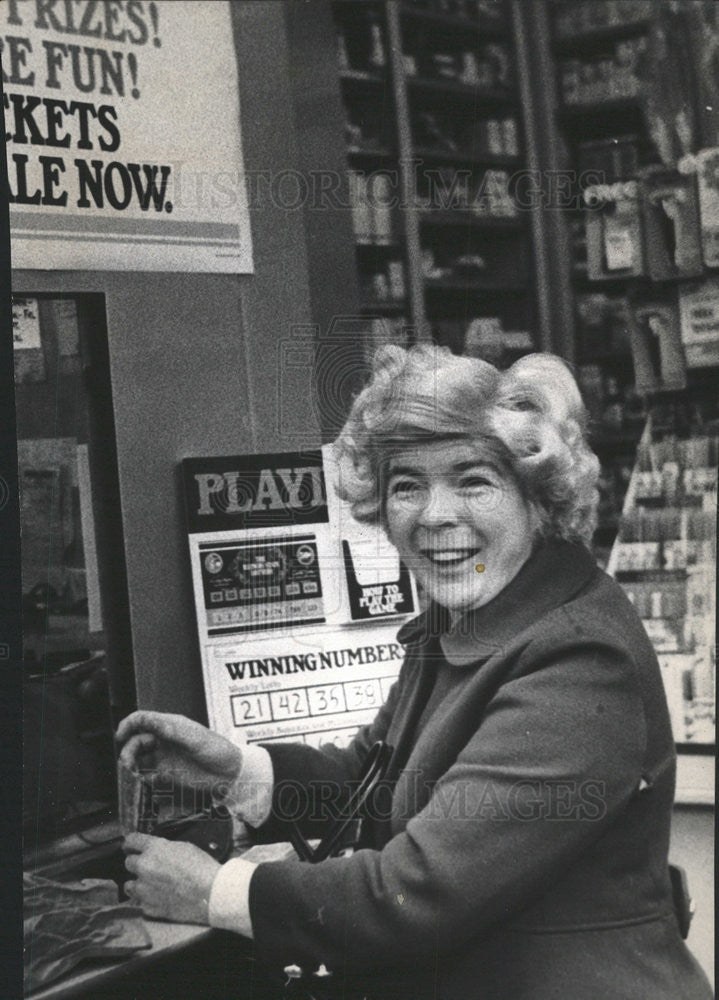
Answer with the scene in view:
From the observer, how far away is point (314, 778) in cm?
136

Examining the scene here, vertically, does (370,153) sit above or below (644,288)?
above

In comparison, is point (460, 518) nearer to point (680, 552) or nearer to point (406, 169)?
point (680, 552)

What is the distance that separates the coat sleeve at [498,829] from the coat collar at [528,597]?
0.16 ft

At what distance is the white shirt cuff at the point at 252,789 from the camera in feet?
4.44

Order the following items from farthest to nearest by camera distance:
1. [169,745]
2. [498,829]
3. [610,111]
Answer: [169,745]
[610,111]
[498,829]

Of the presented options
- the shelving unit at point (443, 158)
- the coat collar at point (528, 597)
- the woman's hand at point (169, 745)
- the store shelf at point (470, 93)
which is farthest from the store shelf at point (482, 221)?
the woman's hand at point (169, 745)

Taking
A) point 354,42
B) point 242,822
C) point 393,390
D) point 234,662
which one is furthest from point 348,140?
point 242,822

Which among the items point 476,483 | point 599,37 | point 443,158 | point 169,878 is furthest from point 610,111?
point 169,878

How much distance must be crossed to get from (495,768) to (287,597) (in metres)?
0.34

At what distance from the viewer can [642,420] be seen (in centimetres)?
126

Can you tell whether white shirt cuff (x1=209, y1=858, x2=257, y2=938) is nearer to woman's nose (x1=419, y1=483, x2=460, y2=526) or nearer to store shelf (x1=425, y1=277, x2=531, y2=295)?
woman's nose (x1=419, y1=483, x2=460, y2=526)

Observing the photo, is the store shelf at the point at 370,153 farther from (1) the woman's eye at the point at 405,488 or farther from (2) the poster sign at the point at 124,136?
(1) the woman's eye at the point at 405,488

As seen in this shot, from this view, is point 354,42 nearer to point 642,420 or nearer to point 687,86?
point 687,86

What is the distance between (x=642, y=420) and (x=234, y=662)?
1.85 ft
